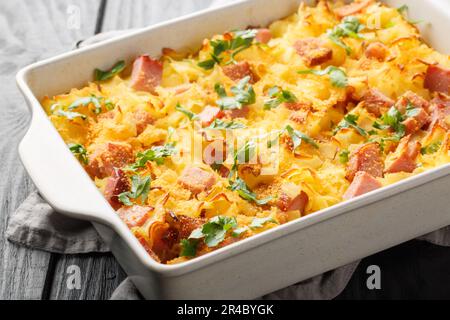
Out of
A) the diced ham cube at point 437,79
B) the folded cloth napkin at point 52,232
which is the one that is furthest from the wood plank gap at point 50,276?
the diced ham cube at point 437,79

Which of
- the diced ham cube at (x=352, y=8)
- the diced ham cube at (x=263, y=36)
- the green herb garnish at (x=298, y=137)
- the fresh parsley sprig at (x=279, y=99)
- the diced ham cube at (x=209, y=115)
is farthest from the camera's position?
the diced ham cube at (x=352, y=8)

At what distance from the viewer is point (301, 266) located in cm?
279

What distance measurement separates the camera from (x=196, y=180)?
2943 millimetres

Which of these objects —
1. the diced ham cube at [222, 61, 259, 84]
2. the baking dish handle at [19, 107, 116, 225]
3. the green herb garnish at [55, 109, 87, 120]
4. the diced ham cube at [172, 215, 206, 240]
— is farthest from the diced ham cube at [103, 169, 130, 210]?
the diced ham cube at [222, 61, 259, 84]

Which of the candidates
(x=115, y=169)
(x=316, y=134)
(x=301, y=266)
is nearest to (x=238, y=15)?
(x=316, y=134)

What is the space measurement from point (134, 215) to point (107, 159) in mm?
334

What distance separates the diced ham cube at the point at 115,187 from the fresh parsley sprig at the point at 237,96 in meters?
0.56

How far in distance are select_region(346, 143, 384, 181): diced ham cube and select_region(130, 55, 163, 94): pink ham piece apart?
91 centimetres

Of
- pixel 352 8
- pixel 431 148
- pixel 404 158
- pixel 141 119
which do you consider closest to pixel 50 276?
pixel 141 119

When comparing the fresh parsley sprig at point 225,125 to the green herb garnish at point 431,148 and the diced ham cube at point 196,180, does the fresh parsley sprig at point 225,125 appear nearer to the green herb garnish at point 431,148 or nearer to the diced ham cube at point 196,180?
the diced ham cube at point 196,180

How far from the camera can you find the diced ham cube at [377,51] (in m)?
3.53

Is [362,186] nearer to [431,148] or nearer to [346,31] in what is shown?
[431,148]
